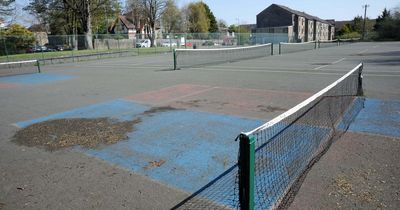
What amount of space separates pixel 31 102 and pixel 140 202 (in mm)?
8362

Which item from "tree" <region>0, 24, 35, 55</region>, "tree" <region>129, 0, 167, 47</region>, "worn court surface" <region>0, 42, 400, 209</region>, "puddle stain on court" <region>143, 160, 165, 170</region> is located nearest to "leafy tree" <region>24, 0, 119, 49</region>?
"tree" <region>0, 24, 35, 55</region>

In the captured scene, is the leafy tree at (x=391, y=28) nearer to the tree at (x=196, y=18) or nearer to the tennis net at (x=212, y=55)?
the tree at (x=196, y=18)

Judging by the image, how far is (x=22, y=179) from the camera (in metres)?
4.71

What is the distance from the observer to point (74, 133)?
6836 mm

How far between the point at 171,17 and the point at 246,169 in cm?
8437

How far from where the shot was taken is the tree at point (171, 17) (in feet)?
244

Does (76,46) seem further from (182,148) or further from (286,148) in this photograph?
(286,148)

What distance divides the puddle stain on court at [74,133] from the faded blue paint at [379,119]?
197 inches

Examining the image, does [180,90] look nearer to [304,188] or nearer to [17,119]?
[17,119]

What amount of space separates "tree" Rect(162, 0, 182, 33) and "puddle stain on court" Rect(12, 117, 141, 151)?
67632mm

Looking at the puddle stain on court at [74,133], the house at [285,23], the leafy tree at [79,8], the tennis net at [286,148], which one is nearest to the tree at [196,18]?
the house at [285,23]

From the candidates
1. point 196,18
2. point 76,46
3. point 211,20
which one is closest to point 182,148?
point 76,46

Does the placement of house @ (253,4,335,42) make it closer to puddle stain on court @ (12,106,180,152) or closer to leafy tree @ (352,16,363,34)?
leafy tree @ (352,16,363,34)

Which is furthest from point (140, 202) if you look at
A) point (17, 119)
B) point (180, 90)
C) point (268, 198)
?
point (180, 90)
